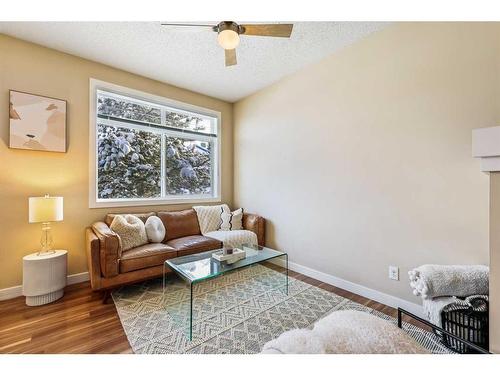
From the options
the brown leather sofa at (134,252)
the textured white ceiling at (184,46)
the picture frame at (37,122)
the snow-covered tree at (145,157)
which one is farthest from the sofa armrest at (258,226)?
the picture frame at (37,122)

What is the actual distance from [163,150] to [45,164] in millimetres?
1383

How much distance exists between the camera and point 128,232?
2.55 metres

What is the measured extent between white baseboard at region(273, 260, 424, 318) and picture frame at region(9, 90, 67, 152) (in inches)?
129

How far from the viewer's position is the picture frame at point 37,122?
2.32m

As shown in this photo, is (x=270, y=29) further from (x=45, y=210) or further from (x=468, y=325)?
(x=45, y=210)

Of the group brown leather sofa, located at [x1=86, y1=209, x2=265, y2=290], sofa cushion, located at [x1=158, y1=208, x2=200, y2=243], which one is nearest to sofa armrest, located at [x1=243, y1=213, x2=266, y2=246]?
brown leather sofa, located at [x1=86, y1=209, x2=265, y2=290]

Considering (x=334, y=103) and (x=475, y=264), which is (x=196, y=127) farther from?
(x=475, y=264)

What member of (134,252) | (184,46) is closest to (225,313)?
(134,252)

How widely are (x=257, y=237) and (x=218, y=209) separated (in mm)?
790

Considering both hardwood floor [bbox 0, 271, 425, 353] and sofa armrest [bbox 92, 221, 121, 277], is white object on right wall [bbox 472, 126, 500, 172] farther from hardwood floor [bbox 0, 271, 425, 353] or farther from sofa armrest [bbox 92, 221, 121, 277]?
sofa armrest [bbox 92, 221, 121, 277]

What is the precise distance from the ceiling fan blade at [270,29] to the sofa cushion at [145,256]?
91.7 inches

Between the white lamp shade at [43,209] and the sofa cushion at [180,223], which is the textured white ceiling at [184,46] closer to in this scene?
the white lamp shade at [43,209]
